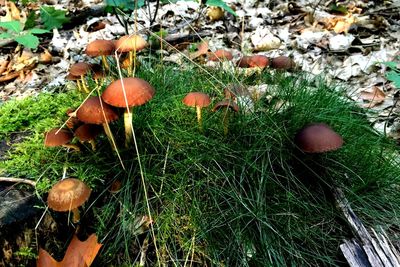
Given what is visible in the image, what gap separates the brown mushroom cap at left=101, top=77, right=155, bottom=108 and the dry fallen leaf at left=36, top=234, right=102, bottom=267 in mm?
683

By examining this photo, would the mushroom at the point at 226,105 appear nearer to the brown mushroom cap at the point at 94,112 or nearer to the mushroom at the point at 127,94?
the mushroom at the point at 127,94

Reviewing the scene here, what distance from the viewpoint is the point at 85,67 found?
7.24ft

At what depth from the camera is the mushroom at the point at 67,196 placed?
5.08 feet

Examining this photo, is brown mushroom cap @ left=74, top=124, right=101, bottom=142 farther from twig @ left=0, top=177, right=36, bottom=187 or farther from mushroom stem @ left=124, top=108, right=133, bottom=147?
twig @ left=0, top=177, right=36, bottom=187

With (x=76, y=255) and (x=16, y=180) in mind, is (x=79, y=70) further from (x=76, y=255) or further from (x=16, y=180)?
(x=76, y=255)

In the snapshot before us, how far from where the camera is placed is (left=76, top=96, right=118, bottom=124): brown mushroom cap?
64.8 inches

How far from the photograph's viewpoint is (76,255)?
1.72 meters

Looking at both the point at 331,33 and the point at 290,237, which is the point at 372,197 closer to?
the point at 290,237

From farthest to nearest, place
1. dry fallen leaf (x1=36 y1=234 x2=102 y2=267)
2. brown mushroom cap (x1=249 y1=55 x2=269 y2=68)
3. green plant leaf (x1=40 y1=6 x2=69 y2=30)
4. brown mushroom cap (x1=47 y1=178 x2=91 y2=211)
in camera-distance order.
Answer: green plant leaf (x1=40 y1=6 x2=69 y2=30) → brown mushroom cap (x1=249 y1=55 x2=269 y2=68) → dry fallen leaf (x1=36 y1=234 x2=102 y2=267) → brown mushroom cap (x1=47 y1=178 x2=91 y2=211)

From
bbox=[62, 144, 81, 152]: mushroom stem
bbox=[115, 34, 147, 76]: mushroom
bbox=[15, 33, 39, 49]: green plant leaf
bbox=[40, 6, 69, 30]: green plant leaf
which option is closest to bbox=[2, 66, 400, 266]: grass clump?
bbox=[62, 144, 81, 152]: mushroom stem

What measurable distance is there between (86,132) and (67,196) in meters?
0.38

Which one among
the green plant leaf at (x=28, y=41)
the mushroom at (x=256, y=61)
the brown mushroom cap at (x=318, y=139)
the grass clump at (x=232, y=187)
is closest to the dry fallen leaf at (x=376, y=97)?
the grass clump at (x=232, y=187)

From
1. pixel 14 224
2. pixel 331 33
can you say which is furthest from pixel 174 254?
pixel 331 33

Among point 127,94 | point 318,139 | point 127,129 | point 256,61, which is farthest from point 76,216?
point 256,61
